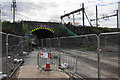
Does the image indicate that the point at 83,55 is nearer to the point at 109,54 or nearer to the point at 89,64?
the point at 89,64

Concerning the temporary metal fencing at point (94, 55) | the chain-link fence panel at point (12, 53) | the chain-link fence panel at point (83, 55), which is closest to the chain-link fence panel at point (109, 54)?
the temporary metal fencing at point (94, 55)

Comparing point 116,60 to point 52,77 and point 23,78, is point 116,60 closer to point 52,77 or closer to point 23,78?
point 52,77

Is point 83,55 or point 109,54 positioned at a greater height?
point 109,54

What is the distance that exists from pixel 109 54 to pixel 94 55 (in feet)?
2.49

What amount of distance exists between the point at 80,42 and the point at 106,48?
5.59 ft

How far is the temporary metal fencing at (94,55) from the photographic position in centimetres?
392

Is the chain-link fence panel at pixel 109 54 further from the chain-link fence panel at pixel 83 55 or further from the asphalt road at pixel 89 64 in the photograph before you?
the chain-link fence panel at pixel 83 55

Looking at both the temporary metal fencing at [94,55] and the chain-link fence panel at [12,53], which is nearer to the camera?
the temporary metal fencing at [94,55]

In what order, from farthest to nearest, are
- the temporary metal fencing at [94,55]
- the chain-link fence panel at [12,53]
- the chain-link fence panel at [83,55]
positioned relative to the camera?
the chain-link fence panel at [12,53], the chain-link fence panel at [83,55], the temporary metal fencing at [94,55]

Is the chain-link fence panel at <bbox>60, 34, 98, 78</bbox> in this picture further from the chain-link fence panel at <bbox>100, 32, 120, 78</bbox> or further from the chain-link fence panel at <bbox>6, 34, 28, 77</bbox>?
the chain-link fence panel at <bbox>6, 34, 28, 77</bbox>

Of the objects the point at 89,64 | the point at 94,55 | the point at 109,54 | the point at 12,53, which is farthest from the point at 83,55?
the point at 12,53

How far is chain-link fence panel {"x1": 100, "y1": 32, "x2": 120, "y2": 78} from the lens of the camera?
12.4 feet

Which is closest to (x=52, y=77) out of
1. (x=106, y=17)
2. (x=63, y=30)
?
(x=63, y=30)

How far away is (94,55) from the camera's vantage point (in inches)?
187
